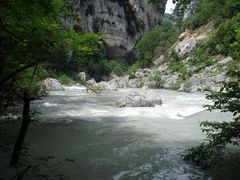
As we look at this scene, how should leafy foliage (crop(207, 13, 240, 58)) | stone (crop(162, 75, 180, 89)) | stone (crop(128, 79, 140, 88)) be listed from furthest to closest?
stone (crop(128, 79, 140, 88)) < leafy foliage (crop(207, 13, 240, 58)) < stone (crop(162, 75, 180, 89))

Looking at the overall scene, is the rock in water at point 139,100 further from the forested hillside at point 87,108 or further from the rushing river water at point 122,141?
the rushing river water at point 122,141

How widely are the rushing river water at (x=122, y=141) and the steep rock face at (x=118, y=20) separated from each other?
179 ft

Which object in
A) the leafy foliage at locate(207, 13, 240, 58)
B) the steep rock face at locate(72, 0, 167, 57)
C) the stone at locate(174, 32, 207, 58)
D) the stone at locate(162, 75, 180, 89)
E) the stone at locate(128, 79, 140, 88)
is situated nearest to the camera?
the stone at locate(162, 75, 180, 89)

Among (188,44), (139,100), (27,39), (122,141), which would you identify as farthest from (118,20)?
(27,39)

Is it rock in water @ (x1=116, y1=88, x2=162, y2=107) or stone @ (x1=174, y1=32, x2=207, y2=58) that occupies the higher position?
stone @ (x1=174, y1=32, x2=207, y2=58)

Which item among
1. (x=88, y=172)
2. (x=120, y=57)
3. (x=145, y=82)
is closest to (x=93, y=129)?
(x=88, y=172)

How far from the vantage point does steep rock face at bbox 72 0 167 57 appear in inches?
2864

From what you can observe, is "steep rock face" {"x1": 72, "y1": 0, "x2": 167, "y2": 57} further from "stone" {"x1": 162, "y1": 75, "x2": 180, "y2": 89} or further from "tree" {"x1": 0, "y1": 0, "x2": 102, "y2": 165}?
"tree" {"x1": 0, "y1": 0, "x2": 102, "y2": 165}

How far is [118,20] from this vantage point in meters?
80.6

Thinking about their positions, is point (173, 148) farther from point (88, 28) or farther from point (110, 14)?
point (110, 14)

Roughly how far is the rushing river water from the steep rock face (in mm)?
54423

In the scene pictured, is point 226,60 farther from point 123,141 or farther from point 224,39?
point 123,141

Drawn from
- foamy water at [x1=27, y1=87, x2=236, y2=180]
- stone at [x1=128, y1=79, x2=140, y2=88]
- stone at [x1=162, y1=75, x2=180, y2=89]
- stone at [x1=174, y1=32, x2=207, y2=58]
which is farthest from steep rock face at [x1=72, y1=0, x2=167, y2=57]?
foamy water at [x1=27, y1=87, x2=236, y2=180]

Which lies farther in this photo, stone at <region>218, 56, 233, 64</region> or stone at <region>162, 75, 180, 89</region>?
stone at <region>162, 75, 180, 89</region>
